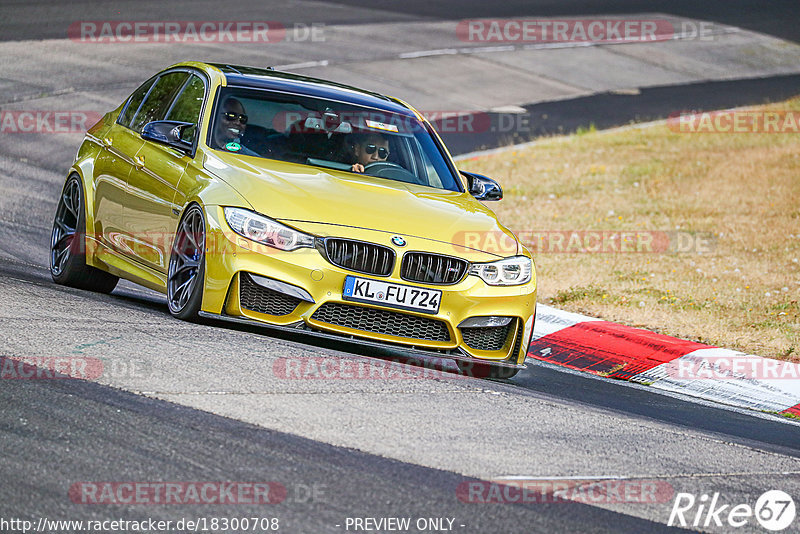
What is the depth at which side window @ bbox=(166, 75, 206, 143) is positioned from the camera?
8.07 m

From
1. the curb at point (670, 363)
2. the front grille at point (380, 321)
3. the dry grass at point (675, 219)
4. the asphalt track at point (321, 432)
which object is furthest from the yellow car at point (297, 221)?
the dry grass at point (675, 219)

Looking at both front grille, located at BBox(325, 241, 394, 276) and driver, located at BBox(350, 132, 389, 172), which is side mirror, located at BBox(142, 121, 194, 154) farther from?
front grille, located at BBox(325, 241, 394, 276)

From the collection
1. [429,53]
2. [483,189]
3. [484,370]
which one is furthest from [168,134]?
[429,53]

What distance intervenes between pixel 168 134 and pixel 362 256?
5.64ft

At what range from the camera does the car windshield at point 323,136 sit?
7996 millimetres

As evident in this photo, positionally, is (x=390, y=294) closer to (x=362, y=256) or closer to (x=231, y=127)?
(x=362, y=256)

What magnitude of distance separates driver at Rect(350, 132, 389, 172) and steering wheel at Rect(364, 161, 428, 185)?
0.04 meters

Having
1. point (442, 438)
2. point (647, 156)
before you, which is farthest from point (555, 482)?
point (647, 156)

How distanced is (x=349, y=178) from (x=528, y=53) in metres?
19.4

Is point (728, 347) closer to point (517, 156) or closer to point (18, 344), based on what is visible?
point (18, 344)

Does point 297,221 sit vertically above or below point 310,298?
above

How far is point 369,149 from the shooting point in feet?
27.4

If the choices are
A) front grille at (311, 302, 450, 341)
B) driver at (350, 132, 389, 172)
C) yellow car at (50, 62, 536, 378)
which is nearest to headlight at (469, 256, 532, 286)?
yellow car at (50, 62, 536, 378)

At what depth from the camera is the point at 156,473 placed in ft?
14.9
